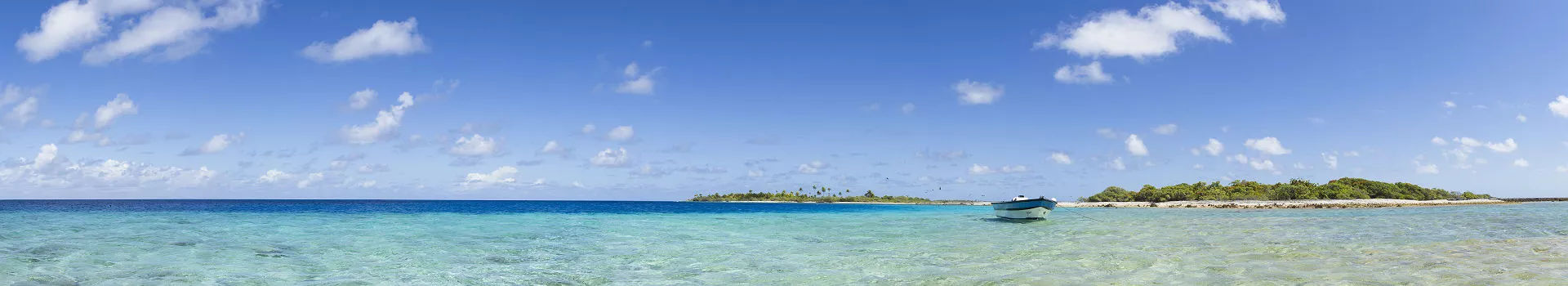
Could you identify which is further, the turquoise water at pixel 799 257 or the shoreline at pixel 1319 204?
the shoreline at pixel 1319 204

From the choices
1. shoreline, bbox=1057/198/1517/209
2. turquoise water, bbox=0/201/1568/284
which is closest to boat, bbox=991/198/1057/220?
turquoise water, bbox=0/201/1568/284

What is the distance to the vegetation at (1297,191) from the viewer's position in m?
110

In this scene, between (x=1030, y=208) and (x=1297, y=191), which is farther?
(x=1297, y=191)

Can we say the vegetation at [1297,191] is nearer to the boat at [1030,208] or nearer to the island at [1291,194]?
the island at [1291,194]

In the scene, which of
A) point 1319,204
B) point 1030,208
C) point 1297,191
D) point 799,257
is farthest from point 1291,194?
point 799,257

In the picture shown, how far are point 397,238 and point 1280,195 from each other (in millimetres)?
120396

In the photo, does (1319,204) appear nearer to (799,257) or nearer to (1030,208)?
(1030,208)

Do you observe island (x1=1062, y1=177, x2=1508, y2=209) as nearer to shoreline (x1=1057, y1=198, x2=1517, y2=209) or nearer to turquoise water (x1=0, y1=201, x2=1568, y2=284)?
shoreline (x1=1057, y1=198, x2=1517, y2=209)

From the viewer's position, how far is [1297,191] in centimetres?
11062

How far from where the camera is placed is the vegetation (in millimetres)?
110250

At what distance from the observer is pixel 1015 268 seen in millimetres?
14844

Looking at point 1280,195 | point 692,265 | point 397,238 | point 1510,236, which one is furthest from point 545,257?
point 1280,195

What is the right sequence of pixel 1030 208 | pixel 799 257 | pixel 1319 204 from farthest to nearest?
pixel 1319 204
pixel 1030 208
pixel 799 257

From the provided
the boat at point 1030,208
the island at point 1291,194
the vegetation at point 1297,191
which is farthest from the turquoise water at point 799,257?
the vegetation at point 1297,191
